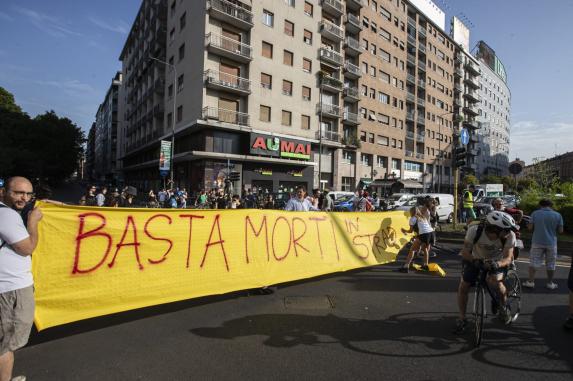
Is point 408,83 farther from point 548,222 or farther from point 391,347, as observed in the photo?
point 391,347

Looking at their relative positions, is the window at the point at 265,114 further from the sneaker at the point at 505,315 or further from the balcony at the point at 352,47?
the sneaker at the point at 505,315

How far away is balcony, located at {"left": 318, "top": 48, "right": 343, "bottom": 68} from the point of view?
3219 cm

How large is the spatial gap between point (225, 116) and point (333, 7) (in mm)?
17360

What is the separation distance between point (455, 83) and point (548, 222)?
6388 cm

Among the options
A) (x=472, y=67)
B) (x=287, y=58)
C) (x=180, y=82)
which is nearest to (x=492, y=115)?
(x=472, y=67)

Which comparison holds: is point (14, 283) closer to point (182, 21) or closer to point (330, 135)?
point (182, 21)

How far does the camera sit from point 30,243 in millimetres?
2482

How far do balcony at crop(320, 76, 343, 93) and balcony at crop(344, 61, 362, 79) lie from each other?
3.15 meters

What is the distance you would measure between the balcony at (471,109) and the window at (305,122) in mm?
45791

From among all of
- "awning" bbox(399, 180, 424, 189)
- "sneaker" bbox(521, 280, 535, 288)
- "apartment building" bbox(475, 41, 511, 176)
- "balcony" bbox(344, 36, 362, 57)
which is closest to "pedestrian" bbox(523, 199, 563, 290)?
"sneaker" bbox(521, 280, 535, 288)

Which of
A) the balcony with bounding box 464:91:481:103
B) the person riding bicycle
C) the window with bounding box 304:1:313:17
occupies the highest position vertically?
the balcony with bounding box 464:91:481:103

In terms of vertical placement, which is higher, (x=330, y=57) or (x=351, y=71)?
(x=351, y=71)

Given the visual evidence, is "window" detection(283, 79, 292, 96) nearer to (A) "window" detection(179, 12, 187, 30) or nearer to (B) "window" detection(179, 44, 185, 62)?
(B) "window" detection(179, 44, 185, 62)

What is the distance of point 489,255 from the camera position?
3783 millimetres
